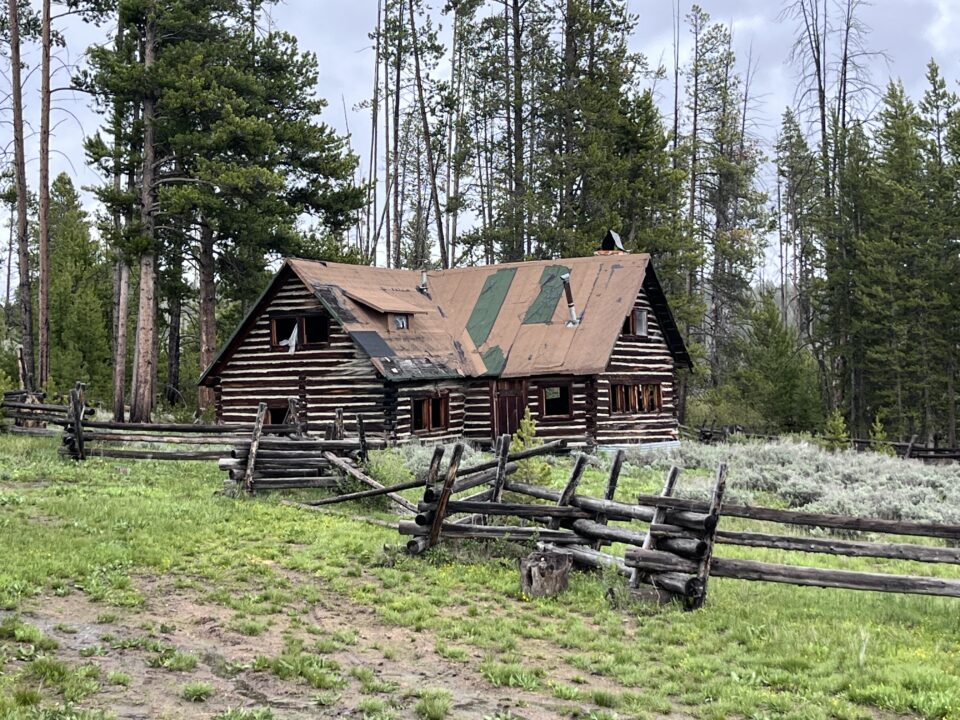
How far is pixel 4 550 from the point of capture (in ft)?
36.2

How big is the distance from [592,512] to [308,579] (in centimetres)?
428

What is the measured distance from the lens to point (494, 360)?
30.5 m

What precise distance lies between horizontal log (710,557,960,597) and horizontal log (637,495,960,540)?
0.59m

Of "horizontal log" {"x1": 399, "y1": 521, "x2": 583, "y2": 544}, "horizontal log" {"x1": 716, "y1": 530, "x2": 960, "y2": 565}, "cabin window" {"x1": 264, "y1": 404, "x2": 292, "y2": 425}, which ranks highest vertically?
"cabin window" {"x1": 264, "y1": 404, "x2": 292, "y2": 425}

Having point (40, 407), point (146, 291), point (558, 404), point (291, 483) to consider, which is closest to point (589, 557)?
point (291, 483)

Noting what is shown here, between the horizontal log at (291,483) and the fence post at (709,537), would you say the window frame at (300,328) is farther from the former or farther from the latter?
the fence post at (709,537)

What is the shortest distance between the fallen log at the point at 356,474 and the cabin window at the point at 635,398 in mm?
16055

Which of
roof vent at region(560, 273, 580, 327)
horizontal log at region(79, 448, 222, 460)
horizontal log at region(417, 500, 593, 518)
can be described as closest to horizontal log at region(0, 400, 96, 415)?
horizontal log at region(79, 448, 222, 460)

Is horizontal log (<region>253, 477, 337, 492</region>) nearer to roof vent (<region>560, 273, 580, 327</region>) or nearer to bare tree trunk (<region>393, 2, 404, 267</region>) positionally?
roof vent (<region>560, 273, 580, 327</region>)

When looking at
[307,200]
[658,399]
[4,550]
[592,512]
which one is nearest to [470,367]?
[658,399]

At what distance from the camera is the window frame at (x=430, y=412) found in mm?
28322

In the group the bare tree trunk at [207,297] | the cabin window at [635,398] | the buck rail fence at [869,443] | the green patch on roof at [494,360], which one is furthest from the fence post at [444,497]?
the bare tree trunk at [207,297]

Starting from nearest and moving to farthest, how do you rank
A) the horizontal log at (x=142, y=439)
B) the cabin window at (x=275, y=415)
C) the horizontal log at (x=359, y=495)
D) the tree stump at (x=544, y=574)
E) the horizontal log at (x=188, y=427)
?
the tree stump at (x=544, y=574) → the horizontal log at (x=359, y=495) → the horizontal log at (x=188, y=427) → the horizontal log at (x=142, y=439) → the cabin window at (x=275, y=415)

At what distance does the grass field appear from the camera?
7.24 meters
